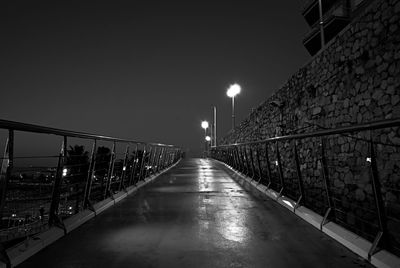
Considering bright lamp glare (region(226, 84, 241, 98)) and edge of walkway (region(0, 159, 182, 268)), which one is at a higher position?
bright lamp glare (region(226, 84, 241, 98))

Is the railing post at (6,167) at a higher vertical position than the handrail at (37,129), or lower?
lower

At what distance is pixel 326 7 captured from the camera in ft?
82.5

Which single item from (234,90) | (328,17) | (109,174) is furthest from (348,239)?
(328,17)

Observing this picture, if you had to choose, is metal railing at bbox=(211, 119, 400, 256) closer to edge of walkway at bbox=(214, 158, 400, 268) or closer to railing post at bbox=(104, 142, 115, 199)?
edge of walkway at bbox=(214, 158, 400, 268)

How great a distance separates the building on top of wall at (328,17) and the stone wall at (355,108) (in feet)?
48.8

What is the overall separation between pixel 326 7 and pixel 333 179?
928 inches

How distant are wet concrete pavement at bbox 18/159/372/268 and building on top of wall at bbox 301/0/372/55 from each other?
19.9m

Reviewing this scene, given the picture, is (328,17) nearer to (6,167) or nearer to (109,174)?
(109,174)

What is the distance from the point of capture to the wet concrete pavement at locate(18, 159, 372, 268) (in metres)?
2.18

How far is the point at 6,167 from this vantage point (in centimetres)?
218

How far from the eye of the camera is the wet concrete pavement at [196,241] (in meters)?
2.18

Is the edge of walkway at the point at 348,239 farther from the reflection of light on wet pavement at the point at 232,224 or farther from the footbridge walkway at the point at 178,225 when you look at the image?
the reflection of light on wet pavement at the point at 232,224

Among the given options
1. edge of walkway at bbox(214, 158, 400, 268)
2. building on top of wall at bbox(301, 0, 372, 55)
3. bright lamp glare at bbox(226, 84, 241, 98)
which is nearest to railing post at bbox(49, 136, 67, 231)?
edge of walkway at bbox(214, 158, 400, 268)

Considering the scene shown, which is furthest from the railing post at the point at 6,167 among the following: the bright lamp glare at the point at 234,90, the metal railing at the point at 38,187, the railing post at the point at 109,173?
the bright lamp glare at the point at 234,90
